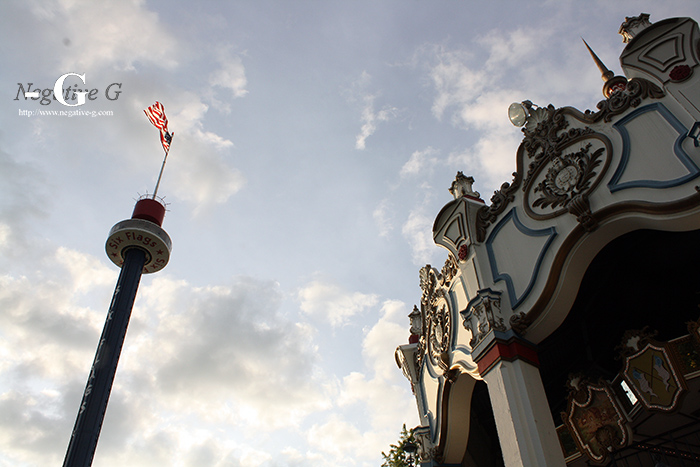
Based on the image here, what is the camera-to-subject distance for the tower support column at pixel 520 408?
27.5 ft

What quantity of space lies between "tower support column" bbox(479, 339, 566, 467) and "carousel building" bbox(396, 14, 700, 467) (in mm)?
26

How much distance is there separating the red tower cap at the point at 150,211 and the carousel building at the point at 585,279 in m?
22.7

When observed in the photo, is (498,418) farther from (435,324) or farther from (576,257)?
(435,324)

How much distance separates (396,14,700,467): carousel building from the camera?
8773 mm

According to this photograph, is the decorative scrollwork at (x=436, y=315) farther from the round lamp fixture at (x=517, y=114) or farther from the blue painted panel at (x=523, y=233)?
the round lamp fixture at (x=517, y=114)

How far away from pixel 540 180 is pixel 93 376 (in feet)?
73.3

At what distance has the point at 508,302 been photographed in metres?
10.5

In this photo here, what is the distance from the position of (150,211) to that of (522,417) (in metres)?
27.9

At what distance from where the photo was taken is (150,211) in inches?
1219

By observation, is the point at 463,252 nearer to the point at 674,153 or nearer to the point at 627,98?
the point at 627,98

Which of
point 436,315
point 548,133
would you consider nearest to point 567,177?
point 548,133

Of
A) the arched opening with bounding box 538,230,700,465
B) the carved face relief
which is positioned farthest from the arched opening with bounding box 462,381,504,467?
the carved face relief

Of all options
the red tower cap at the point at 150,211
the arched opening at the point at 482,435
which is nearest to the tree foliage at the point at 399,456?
the arched opening at the point at 482,435

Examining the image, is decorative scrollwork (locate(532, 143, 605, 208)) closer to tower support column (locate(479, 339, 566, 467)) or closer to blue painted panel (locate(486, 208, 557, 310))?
blue painted panel (locate(486, 208, 557, 310))
